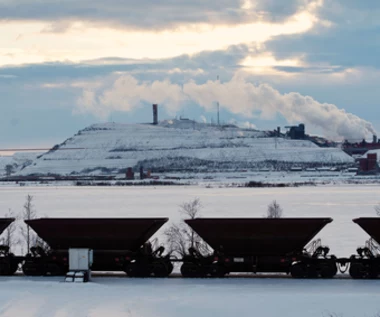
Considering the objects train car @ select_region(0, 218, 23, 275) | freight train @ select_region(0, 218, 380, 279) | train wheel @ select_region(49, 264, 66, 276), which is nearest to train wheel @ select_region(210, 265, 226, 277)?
freight train @ select_region(0, 218, 380, 279)

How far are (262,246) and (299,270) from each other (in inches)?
47.7

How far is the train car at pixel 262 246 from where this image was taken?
2227 centimetres

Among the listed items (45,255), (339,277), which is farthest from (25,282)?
(339,277)

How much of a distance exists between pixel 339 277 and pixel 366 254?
1.01 meters

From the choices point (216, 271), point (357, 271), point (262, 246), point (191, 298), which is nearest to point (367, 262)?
point (357, 271)

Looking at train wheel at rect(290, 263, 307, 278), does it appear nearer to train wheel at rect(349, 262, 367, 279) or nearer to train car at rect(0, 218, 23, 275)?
train wheel at rect(349, 262, 367, 279)

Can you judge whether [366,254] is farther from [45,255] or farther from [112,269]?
[45,255]

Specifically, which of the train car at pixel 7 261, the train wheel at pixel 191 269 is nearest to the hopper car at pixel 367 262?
the train wheel at pixel 191 269

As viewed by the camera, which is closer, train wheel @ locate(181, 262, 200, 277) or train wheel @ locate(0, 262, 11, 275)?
train wheel @ locate(181, 262, 200, 277)

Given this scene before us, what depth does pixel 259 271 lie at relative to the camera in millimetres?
22750

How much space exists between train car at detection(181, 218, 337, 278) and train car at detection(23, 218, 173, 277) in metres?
1.17

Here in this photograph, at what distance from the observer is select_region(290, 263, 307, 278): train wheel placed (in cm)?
2238

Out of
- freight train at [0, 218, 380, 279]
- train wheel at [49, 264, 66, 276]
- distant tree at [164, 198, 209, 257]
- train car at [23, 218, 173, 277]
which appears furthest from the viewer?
distant tree at [164, 198, 209, 257]

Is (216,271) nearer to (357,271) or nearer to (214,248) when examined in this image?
(214,248)
